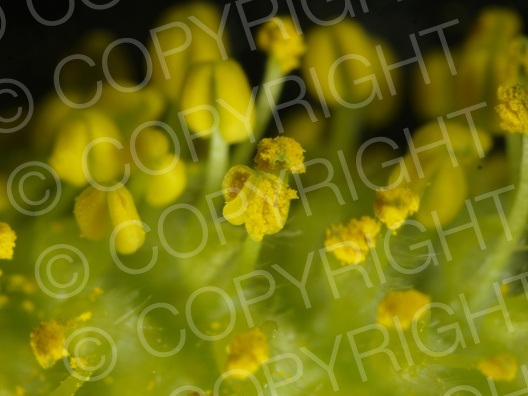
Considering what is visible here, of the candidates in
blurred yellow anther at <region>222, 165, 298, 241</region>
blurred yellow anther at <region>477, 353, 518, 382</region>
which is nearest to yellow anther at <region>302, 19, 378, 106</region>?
blurred yellow anther at <region>222, 165, 298, 241</region>

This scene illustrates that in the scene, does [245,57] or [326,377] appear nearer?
[326,377]

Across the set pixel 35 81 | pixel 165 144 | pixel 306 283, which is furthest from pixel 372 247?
pixel 35 81

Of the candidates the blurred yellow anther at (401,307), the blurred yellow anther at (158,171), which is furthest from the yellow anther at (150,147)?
the blurred yellow anther at (401,307)

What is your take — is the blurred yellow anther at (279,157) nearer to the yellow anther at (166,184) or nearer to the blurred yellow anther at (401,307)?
the yellow anther at (166,184)

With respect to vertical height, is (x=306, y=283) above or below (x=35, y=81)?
below

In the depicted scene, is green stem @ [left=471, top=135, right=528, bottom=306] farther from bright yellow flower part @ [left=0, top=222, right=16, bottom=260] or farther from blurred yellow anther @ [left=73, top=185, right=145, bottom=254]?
bright yellow flower part @ [left=0, top=222, right=16, bottom=260]

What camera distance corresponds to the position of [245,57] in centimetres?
154

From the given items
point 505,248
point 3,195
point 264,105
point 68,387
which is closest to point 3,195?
point 3,195

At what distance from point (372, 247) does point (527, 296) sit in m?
0.27

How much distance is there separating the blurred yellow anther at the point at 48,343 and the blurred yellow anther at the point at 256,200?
1.04 feet

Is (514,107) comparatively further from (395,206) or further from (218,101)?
(218,101)

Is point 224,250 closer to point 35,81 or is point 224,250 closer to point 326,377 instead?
point 326,377

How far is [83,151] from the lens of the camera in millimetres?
1455

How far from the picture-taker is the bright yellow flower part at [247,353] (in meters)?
1.37
